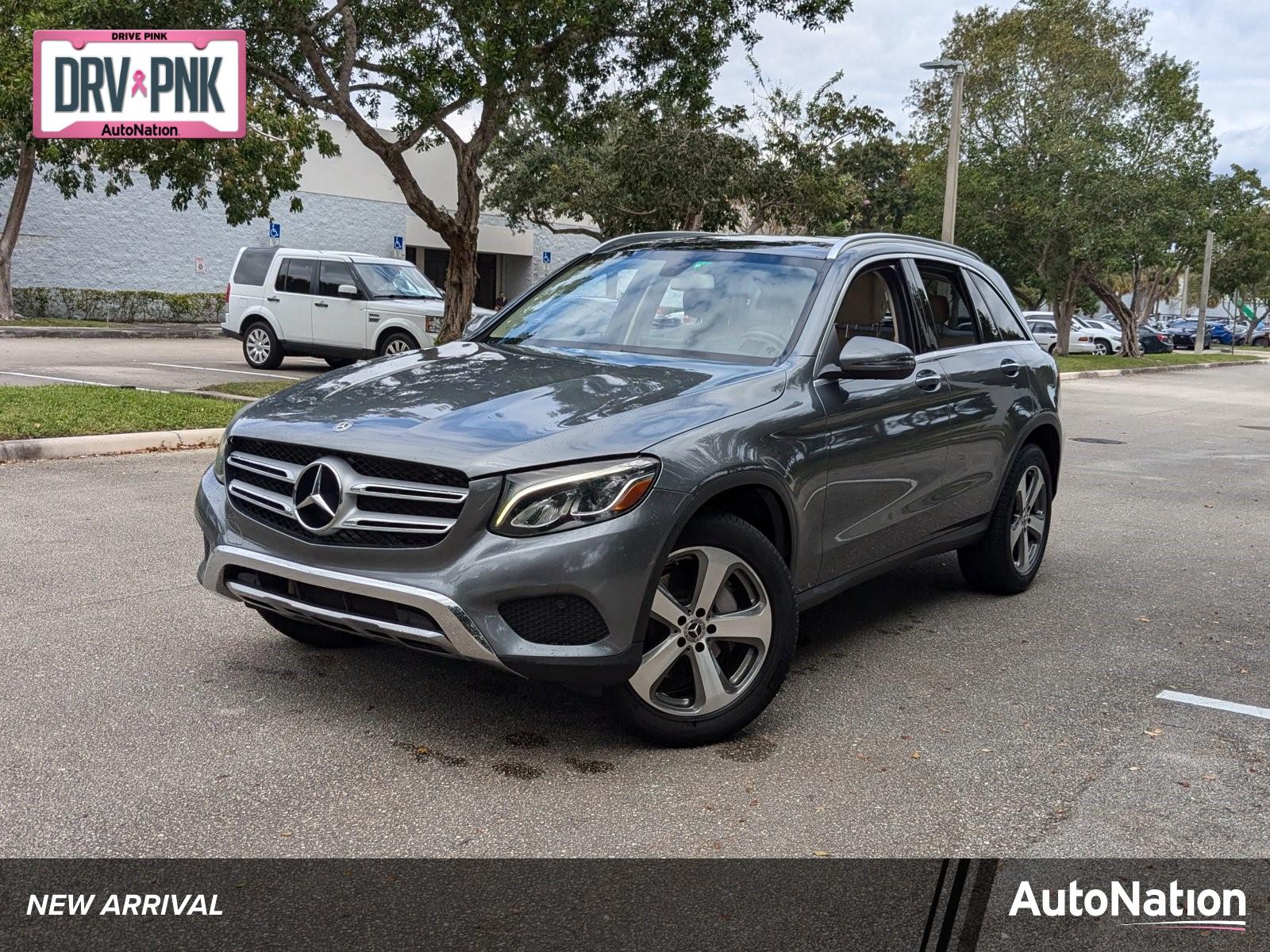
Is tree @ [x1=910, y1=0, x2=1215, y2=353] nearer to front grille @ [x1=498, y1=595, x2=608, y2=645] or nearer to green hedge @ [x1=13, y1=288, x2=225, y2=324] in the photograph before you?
green hedge @ [x1=13, y1=288, x2=225, y2=324]

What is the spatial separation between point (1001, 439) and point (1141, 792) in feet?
8.27

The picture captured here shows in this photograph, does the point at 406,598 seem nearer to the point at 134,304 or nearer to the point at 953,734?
the point at 953,734

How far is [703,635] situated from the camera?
4.09m

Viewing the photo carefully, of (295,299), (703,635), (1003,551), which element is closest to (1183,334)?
(295,299)

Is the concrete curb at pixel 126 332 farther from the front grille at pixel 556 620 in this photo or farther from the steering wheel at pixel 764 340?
the front grille at pixel 556 620

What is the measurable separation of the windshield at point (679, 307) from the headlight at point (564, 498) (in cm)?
119

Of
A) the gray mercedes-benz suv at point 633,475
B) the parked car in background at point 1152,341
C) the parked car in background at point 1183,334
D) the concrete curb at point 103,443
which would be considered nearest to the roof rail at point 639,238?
the gray mercedes-benz suv at point 633,475

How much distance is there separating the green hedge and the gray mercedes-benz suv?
30457 millimetres

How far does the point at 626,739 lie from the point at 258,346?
17.4 m

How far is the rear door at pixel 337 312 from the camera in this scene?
19562 millimetres

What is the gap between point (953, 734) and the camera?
439cm

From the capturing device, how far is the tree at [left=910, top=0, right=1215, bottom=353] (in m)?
35.2

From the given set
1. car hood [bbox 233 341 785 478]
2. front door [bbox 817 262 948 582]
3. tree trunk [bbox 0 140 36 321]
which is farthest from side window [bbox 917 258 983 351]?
tree trunk [bbox 0 140 36 321]

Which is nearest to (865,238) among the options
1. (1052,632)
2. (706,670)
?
(1052,632)
